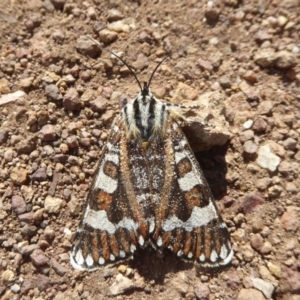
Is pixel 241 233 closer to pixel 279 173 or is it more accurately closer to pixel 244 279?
pixel 244 279

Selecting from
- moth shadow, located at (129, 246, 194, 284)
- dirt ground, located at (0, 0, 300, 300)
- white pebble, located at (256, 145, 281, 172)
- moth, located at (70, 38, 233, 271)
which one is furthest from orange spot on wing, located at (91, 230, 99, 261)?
white pebble, located at (256, 145, 281, 172)

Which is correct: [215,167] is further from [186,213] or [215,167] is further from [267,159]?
[186,213]

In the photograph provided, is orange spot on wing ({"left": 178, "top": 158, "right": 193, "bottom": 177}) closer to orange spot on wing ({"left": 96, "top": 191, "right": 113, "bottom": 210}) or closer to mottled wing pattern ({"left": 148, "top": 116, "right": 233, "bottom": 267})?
mottled wing pattern ({"left": 148, "top": 116, "right": 233, "bottom": 267})

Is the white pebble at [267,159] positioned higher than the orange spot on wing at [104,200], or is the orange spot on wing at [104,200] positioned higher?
the white pebble at [267,159]

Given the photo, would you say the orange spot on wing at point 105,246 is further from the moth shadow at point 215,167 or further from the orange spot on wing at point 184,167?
the moth shadow at point 215,167

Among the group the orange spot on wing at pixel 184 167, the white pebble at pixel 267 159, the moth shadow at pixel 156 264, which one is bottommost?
the moth shadow at pixel 156 264

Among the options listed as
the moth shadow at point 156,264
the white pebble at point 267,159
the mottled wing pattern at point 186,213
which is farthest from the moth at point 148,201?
the white pebble at point 267,159
